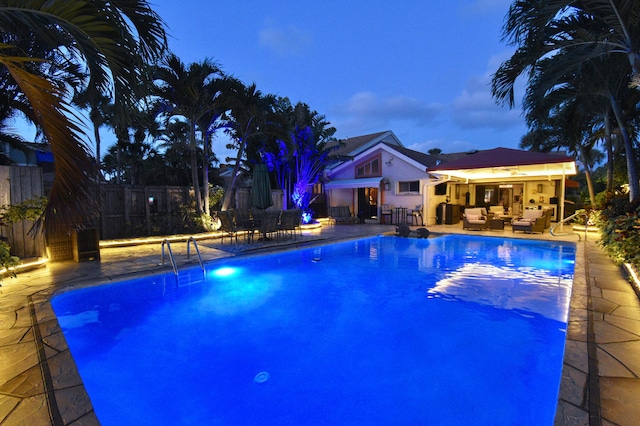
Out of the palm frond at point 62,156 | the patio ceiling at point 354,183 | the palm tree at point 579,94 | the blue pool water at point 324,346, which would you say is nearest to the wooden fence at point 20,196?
the blue pool water at point 324,346

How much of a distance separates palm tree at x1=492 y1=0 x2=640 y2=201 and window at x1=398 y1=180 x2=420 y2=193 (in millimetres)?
11508

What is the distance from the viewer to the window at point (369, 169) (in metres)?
20.9

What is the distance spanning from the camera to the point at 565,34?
7.03 metres

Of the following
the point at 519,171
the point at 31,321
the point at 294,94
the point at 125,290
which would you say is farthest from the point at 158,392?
the point at 294,94

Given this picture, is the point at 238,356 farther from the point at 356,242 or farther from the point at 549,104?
the point at 549,104

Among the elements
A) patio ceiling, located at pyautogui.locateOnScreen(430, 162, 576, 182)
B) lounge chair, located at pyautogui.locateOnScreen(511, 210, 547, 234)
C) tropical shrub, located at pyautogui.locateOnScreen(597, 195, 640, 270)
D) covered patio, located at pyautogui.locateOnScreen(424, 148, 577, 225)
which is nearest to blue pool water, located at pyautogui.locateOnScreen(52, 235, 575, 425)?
tropical shrub, located at pyautogui.locateOnScreen(597, 195, 640, 270)

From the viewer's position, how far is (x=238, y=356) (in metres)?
4.57

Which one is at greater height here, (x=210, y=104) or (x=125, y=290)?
(x=210, y=104)

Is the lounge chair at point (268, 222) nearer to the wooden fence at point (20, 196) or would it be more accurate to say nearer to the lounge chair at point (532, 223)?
the wooden fence at point (20, 196)

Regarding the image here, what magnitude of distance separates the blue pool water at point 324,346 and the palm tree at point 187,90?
24.9 feet

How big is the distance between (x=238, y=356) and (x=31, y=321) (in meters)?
3.08

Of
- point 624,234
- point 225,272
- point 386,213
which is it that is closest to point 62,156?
point 225,272

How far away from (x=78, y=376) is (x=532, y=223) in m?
16.5

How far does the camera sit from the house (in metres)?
16.2
